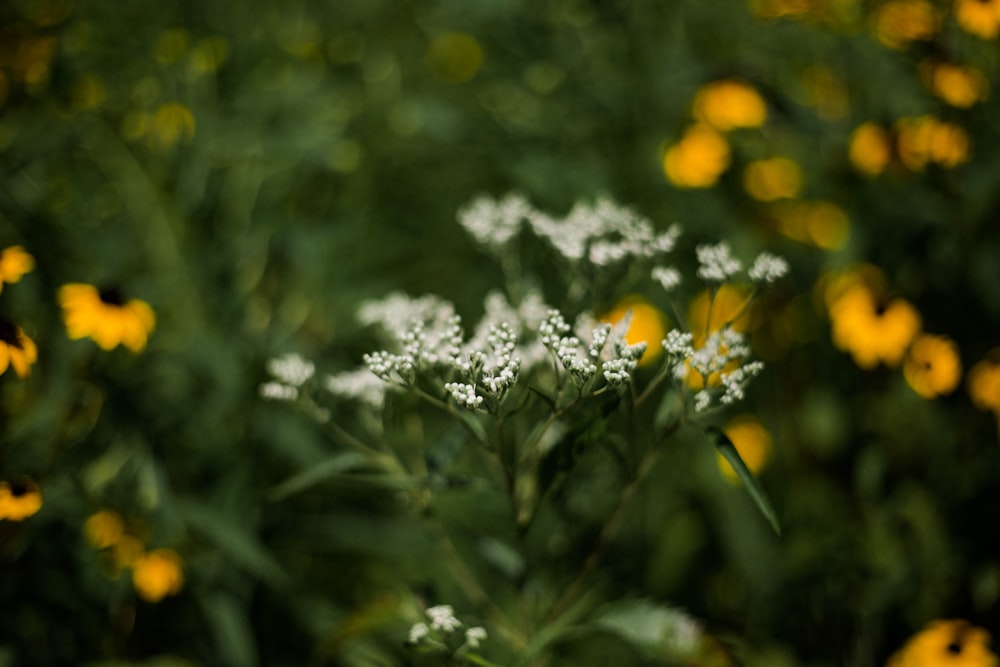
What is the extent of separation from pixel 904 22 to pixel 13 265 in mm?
2509

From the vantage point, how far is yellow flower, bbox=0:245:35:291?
1.56 meters

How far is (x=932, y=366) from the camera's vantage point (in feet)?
6.56

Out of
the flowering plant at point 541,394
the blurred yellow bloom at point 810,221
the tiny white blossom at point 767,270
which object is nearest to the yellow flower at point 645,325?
the flowering plant at point 541,394

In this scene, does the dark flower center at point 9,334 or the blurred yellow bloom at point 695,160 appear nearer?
the dark flower center at point 9,334

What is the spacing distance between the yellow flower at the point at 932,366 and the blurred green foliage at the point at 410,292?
188 mm

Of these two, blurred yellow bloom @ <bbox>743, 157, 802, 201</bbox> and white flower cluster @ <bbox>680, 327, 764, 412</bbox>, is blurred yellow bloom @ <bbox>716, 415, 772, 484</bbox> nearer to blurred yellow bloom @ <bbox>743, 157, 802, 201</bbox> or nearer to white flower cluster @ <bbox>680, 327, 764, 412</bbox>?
blurred yellow bloom @ <bbox>743, 157, 802, 201</bbox>

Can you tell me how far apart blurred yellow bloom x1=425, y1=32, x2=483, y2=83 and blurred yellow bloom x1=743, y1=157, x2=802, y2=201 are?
4.61ft

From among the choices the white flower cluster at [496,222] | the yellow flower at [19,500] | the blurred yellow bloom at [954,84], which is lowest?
the yellow flower at [19,500]

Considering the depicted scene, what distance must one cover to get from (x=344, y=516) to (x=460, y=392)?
1146 mm

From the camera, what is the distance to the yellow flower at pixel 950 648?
68.1 inches

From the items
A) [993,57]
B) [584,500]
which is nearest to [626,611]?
[584,500]

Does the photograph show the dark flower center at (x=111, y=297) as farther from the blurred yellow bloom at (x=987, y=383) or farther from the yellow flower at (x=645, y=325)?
the blurred yellow bloom at (x=987, y=383)

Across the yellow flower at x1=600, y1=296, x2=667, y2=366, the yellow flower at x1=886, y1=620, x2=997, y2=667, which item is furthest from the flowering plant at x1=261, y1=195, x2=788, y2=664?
the yellow flower at x1=886, y1=620, x2=997, y2=667

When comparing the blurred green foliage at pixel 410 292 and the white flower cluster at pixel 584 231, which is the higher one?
the white flower cluster at pixel 584 231
